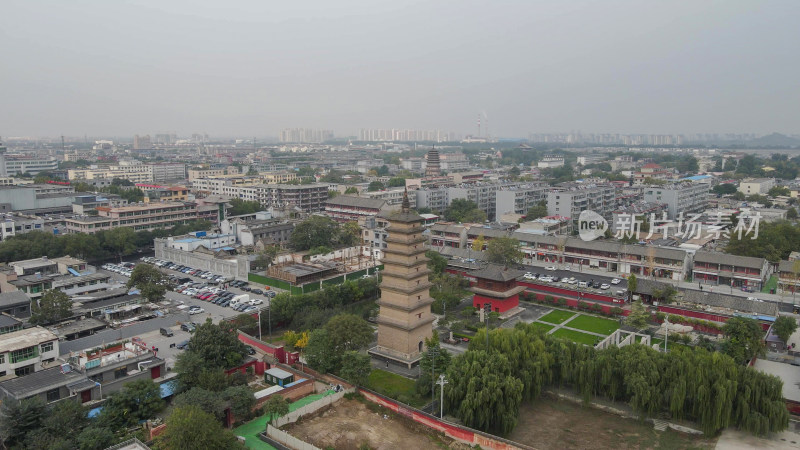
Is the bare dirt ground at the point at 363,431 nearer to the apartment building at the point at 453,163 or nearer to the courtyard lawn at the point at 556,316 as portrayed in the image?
the courtyard lawn at the point at 556,316

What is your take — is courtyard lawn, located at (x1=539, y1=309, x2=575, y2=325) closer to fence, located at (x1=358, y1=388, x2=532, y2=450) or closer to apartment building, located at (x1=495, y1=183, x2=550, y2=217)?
fence, located at (x1=358, y1=388, x2=532, y2=450)

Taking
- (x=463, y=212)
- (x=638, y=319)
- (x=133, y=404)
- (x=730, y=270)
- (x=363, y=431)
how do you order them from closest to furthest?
(x=133, y=404), (x=363, y=431), (x=638, y=319), (x=730, y=270), (x=463, y=212)

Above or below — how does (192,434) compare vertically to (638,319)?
above

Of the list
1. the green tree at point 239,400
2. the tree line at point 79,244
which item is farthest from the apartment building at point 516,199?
the green tree at point 239,400

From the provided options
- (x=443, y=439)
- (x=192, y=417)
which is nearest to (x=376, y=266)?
(x=443, y=439)

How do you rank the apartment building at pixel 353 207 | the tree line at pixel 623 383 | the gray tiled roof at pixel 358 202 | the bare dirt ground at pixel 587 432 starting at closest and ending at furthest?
1. the tree line at pixel 623 383
2. the bare dirt ground at pixel 587 432
3. the apartment building at pixel 353 207
4. the gray tiled roof at pixel 358 202

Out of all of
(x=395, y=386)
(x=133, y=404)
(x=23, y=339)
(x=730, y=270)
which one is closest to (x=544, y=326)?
(x=395, y=386)

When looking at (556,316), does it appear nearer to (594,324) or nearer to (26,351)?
(594,324)
